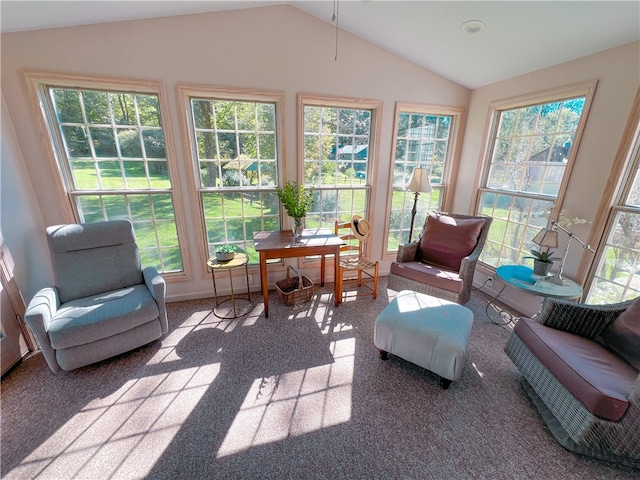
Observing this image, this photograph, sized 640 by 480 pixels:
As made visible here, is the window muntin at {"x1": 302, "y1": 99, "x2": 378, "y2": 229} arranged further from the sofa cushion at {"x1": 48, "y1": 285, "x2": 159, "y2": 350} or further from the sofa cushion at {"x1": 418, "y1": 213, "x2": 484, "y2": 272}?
the sofa cushion at {"x1": 48, "y1": 285, "x2": 159, "y2": 350}

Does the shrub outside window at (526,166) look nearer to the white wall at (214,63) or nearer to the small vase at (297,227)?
the white wall at (214,63)

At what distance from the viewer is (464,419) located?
63.7 inches

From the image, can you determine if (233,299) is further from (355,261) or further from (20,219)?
(20,219)

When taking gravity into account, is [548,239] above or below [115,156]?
below

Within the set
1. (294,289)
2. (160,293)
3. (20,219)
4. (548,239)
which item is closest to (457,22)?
(548,239)

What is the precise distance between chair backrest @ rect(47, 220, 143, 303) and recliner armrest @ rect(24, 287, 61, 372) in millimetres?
207

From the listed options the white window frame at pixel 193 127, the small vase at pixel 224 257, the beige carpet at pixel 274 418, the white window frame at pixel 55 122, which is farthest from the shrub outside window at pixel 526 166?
the white window frame at pixel 55 122

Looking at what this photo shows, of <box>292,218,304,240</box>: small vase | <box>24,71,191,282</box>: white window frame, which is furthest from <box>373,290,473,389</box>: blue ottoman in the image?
<box>24,71,191,282</box>: white window frame

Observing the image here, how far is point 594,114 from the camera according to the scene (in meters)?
2.09

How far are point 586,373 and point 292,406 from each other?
169 centimetres

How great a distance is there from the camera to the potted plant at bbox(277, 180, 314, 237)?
8.70 ft

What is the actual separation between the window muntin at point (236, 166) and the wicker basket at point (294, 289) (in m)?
0.53

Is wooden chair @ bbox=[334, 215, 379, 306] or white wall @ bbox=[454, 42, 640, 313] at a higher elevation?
white wall @ bbox=[454, 42, 640, 313]

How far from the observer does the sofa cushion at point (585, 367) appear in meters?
1.29
